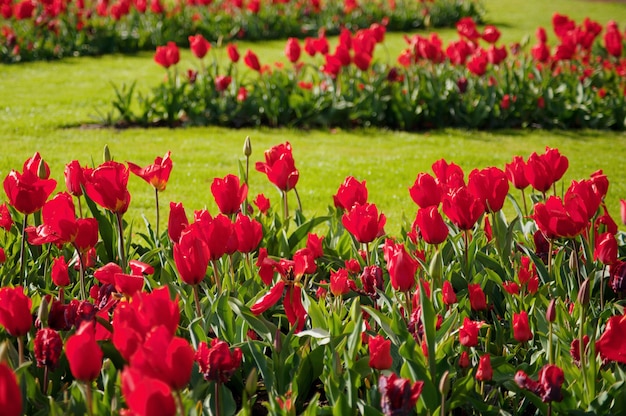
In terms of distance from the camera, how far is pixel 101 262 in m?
3.79

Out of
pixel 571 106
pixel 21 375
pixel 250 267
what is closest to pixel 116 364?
pixel 21 375

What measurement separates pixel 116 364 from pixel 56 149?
570 cm

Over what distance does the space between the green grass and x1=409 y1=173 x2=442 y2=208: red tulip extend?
2548 millimetres

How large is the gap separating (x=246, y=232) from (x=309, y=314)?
1.16ft

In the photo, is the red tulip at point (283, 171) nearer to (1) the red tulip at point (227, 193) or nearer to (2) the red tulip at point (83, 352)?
(1) the red tulip at point (227, 193)

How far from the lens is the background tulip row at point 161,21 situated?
42.8 ft

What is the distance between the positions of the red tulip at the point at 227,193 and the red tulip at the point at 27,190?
23.5 inches

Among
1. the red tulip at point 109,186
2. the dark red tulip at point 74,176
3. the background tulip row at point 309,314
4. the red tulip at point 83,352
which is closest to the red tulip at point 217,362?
the background tulip row at point 309,314

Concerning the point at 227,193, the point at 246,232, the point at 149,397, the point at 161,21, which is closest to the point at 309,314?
the point at 246,232

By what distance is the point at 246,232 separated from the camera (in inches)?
118

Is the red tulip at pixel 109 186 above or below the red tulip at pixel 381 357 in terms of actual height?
above

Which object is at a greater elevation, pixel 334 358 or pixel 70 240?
pixel 70 240

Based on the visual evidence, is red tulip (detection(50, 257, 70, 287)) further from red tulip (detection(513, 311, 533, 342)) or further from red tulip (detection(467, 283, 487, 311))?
red tulip (detection(513, 311, 533, 342))

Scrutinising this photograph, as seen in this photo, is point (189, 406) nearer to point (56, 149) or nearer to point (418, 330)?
point (418, 330)
